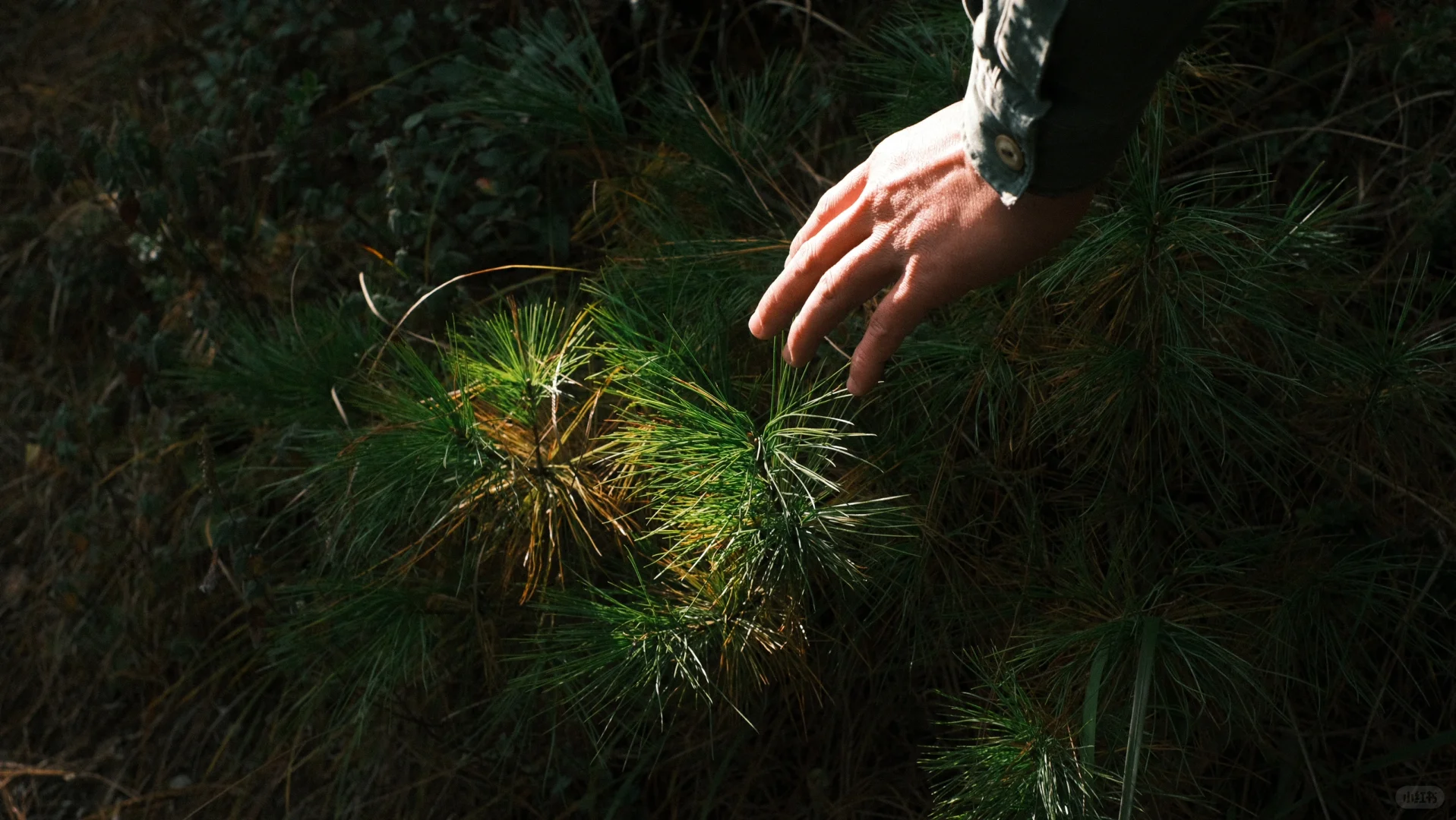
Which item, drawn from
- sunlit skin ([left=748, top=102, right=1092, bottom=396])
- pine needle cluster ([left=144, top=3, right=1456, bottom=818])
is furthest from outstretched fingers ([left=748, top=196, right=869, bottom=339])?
pine needle cluster ([left=144, top=3, right=1456, bottom=818])

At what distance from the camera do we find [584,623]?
125cm

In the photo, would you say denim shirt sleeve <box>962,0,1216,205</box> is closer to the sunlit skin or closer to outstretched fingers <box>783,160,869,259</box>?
the sunlit skin

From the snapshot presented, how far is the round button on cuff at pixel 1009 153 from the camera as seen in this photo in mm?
804

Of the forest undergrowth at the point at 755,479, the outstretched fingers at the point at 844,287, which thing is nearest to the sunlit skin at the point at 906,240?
the outstretched fingers at the point at 844,287

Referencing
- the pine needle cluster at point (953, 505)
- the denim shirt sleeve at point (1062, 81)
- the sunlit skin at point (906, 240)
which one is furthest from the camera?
the pine needle cluster at point (953, 505)

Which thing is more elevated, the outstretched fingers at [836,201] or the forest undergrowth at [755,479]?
the outstretched fingers at [836,201]

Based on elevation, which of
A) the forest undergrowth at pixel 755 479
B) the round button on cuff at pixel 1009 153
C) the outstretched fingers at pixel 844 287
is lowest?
the forest undergrowth at pixel 755 479

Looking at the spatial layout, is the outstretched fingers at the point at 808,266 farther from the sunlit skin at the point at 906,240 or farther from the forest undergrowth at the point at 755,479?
the forest undergrowth at the point at 755,479

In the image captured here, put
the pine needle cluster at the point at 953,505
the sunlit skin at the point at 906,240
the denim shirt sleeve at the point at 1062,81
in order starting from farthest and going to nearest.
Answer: the pine needle cluster at the point at 953,505
the sunlit skin at the point at 906,240
the denim shirt sleeve at the point at 1062,81

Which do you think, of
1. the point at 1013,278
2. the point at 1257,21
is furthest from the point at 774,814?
the point at 1257,21

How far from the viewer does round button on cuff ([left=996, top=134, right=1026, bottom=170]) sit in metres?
0.80

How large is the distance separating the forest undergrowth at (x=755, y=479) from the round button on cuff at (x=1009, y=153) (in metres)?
0.35

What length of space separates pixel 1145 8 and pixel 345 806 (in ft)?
4.37

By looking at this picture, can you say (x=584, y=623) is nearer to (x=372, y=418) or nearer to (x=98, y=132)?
(x=372, y=418)
